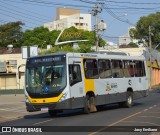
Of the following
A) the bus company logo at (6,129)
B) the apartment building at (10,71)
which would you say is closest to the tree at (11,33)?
the apartment building at (10,71)

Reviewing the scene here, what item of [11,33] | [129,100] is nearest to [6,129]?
[129,100]

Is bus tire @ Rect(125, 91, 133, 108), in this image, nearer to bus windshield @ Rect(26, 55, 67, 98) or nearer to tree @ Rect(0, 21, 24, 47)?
bus windshield @ Rect(26, 55, 67, 98)

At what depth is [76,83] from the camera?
2116cm

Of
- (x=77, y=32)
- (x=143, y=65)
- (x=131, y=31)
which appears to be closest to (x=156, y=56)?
(x=77, y=32)

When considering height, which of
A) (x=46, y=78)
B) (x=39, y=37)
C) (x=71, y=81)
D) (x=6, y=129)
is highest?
(x=39, y=37)

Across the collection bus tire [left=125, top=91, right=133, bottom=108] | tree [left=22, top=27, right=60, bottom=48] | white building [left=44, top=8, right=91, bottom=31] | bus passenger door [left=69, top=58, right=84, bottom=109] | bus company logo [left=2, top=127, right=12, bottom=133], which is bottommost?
bus company logo [left=2, top=127, right=12, bottom=133]

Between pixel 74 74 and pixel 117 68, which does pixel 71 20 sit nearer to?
pixel 117 68

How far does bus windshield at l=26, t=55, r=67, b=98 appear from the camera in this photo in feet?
67.3

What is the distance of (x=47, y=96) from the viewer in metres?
20.5

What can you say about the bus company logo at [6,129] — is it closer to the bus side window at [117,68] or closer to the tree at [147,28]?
the bus side window at [117,68]

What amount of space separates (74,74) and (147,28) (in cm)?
9199

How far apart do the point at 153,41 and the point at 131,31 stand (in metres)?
8.23

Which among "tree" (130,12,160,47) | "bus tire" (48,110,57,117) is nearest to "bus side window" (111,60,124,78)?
"bus tire" (48,110,57,117)

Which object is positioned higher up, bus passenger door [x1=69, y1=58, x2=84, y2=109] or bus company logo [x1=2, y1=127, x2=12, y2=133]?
bus passenger door [x1=69, y1=58, x2=84, y2=109]
